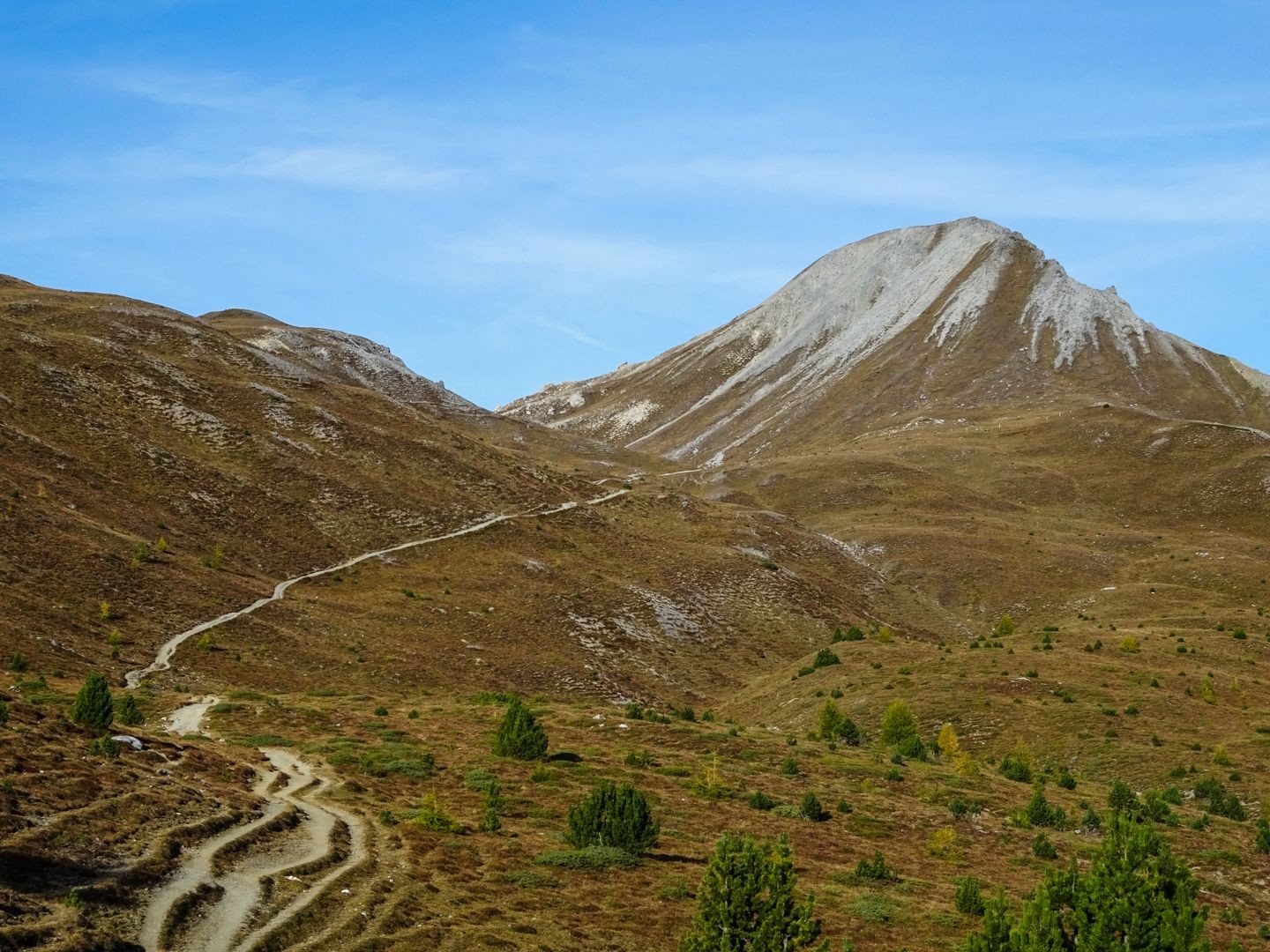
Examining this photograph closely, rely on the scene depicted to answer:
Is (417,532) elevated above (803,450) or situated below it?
below

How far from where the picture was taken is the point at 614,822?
25.1 m

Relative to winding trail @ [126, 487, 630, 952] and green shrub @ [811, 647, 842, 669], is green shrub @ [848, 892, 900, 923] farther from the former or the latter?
green shrub @ [811, 647, 842, 669]

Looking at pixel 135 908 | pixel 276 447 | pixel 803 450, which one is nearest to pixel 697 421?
pixel 803 450

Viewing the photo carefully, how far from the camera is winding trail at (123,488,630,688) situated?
143 ft

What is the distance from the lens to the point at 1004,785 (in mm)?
35094

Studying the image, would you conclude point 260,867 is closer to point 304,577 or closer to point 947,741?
point 947,741

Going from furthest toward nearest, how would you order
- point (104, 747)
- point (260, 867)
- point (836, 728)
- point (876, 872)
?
1. point (836, 728)
2. point (876, 872)
3. point (104, 747)
4. point (260, 867)

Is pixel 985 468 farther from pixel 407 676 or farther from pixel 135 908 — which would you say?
pixel 135 908

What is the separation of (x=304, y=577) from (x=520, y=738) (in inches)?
1341

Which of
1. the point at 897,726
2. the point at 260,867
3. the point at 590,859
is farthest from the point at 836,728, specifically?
the point at 260,867

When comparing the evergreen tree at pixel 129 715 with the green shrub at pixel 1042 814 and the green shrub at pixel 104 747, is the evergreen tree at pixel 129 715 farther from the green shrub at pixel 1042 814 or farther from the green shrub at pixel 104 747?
the green shrub at pixel 1042 814

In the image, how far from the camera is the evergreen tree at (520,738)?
3275 cm

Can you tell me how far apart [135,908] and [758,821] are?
1689 centimetres

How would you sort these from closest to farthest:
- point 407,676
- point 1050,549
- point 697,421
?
point 407,676 → point 1050,549 → point 697,421
